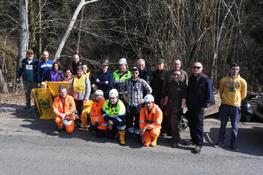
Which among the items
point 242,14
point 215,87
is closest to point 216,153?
point 215,87

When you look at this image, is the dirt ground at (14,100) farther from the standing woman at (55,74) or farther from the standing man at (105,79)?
the standing man at (105,79)

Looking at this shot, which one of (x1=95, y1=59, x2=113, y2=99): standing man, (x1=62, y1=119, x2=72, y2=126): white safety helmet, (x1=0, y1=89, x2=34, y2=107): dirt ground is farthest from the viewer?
(x1=0, y1=89, x2=34, y2=107): dirt ground

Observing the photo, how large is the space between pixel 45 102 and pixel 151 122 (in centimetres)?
369

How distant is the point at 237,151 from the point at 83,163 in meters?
3.48

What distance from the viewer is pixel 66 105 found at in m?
6.07

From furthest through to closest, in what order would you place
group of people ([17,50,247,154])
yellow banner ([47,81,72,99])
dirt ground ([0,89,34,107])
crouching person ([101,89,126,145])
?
dirt ground ([0,89,34,107])
yellow banner ([47,81,72,99])
crouching person ([101,89,126,145])
group of people ([17,50,247,154])

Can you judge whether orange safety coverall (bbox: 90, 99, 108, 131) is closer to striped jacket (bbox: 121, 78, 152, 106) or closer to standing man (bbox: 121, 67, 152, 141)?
standing man (bbox: 121, 67, 152, 141)

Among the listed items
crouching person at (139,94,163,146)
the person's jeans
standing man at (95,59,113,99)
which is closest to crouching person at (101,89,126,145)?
crouching person at (139,94,163,146)

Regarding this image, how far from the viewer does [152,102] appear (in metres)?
5.24

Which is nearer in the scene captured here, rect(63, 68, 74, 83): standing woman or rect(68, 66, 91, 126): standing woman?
rect(68, 66, 91, 126): standing woman

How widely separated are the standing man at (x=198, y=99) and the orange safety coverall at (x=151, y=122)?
0.77 m

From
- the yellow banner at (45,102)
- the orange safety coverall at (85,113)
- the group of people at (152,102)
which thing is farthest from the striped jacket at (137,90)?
the yellow banner at (45,102)

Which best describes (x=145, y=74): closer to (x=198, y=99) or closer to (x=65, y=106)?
(x=198, y=99)

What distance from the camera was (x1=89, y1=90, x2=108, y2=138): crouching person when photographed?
18.6 ft
